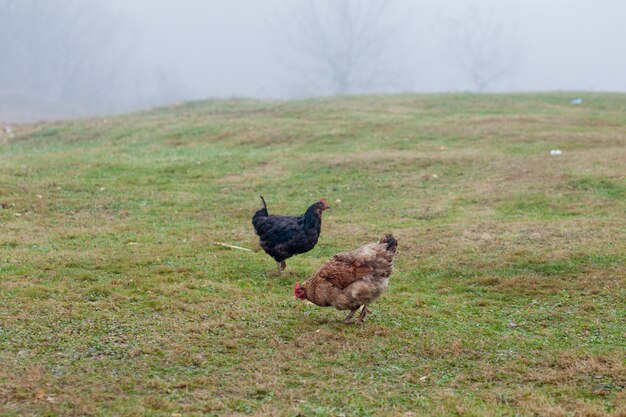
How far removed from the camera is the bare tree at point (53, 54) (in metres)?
76.0

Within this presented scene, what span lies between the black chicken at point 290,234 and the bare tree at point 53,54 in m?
66.3

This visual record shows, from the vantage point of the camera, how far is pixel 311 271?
36.5 feet

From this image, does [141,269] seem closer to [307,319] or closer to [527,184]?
[307,319]

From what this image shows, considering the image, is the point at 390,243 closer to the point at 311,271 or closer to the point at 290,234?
the point at 290,234

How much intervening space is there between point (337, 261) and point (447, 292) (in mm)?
2479

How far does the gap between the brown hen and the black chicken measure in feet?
7.12

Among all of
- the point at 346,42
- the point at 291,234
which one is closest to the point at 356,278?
the point at 291,234

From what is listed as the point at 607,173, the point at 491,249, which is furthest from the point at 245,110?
the point at 491,249

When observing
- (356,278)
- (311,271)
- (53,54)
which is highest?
(53,54)

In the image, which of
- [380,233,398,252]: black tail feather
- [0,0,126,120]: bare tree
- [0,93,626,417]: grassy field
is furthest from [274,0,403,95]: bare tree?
[380,233,398,252]: black tail feather

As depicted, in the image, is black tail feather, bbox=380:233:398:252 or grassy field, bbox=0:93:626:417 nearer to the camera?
grassy field, bbox=0:93:626:417

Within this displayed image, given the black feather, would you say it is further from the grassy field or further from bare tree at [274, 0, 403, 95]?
bare tree at [274, 0, 403, 95]

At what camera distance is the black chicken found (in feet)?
35.3

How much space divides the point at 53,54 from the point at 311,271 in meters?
77.2
